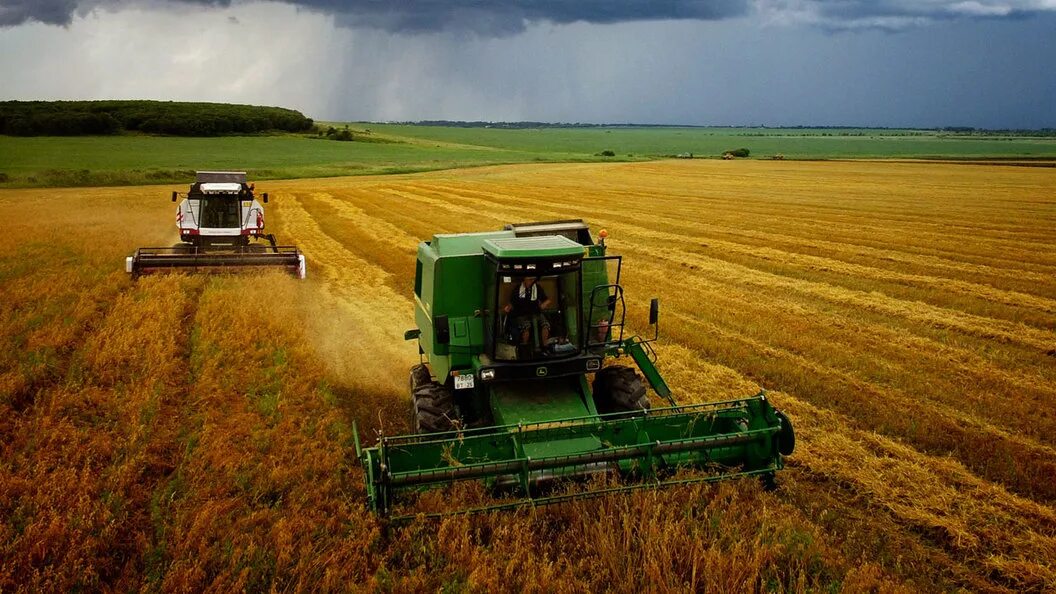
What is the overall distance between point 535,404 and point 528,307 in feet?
3.18

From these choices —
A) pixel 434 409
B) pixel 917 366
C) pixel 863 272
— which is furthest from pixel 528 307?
pixel 863 272

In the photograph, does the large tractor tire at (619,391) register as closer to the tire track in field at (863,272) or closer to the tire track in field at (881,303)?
the tire track in field at (881,303)

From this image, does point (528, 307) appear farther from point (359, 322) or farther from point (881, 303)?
point (881, 303)

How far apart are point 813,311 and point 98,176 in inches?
1977

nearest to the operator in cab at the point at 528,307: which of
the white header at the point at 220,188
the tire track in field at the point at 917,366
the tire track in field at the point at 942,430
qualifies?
the tire track in field at the point at 942,430

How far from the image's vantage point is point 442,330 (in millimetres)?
7168

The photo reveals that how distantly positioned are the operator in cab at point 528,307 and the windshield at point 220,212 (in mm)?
14270

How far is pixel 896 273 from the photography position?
16.4 m

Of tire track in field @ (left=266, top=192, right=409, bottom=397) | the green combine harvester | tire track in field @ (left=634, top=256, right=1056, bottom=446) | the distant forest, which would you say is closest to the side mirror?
the green combine harvester

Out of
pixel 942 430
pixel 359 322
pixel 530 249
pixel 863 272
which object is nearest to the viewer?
pixel 530 249

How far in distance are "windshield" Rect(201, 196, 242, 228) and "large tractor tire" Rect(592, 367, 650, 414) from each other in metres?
14.2

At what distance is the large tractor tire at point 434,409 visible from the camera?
6.92m

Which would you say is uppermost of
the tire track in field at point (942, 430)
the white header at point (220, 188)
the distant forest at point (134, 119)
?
the distant forest at point (134, 119)

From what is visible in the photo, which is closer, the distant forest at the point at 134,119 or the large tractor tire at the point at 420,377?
the large tractor tire at the point at 420,377
